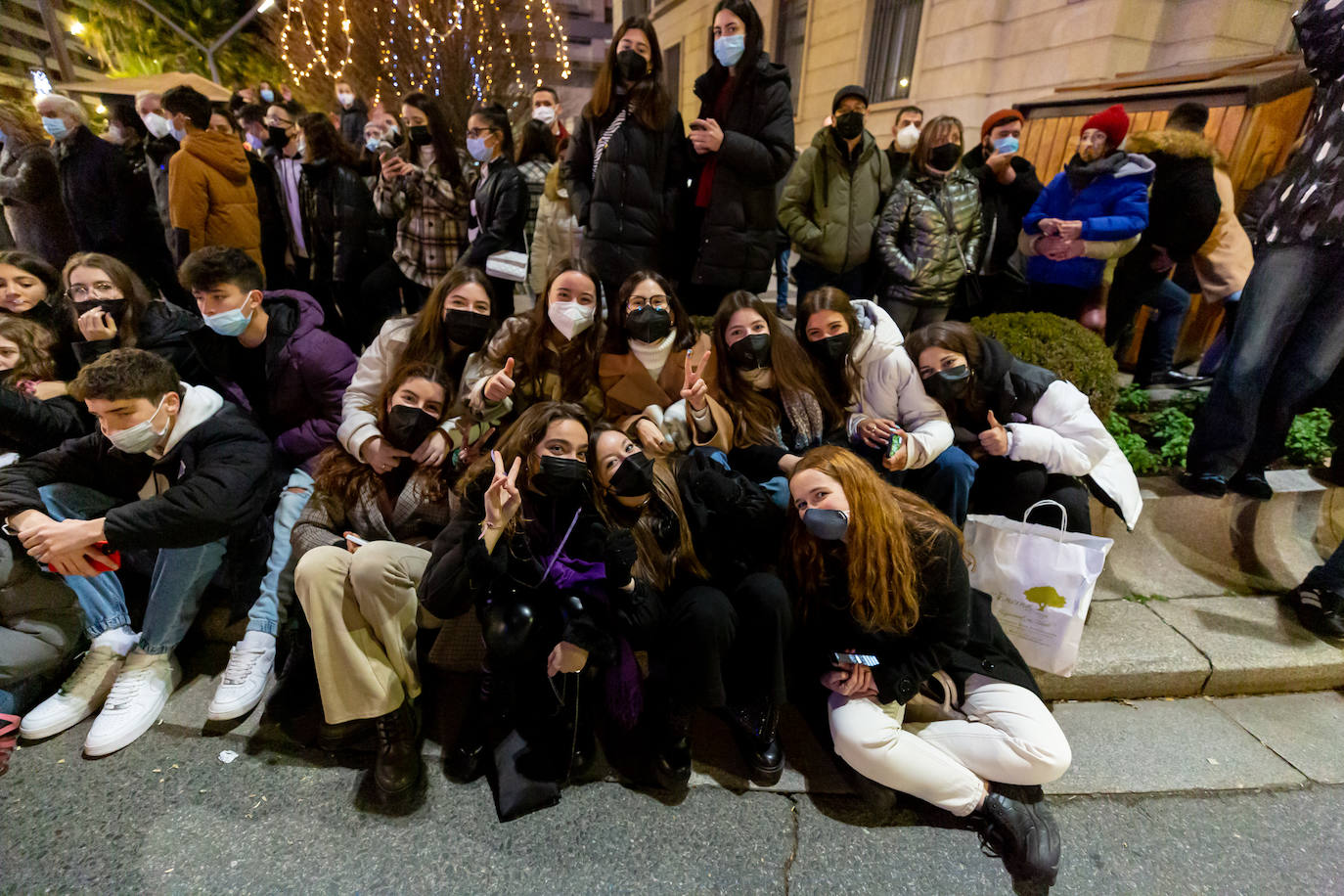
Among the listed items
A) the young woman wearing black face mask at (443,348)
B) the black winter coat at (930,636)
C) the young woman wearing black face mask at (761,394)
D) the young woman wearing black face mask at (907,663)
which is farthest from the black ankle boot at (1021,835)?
the young woman wearing black face mask at (443,348)

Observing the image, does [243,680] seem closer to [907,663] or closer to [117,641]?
[117,641]

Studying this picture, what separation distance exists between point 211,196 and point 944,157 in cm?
488

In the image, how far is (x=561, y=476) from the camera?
204cm

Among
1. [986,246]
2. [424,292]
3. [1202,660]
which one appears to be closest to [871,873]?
[1202,660]

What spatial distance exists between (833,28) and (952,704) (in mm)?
10543

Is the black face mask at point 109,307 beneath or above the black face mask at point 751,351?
above

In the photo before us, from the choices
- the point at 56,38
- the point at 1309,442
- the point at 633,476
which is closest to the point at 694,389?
the point at 633,476

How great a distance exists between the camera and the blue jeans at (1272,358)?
9.68 ft

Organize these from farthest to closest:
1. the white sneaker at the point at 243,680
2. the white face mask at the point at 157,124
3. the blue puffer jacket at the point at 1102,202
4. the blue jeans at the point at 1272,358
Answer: the white face mask at the point at 157,124 → the blue puffer jacket at the point at 1102,202 → the blue jeans at the point at 1272,358 → the white sneaker at the point at 243,680

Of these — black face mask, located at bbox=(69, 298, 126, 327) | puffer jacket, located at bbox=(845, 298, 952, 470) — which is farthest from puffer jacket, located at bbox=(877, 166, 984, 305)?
black face mask, located at bbox=(69, 298, 126, 327)

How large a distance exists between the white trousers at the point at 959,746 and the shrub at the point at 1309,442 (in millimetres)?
2922

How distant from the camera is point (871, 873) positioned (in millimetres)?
1929

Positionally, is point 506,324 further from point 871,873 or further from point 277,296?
point 871,873

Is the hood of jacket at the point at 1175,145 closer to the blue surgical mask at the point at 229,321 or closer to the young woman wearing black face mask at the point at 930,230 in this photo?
the young woman wearing black face mask at the point at 930,230
